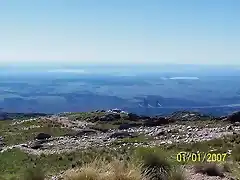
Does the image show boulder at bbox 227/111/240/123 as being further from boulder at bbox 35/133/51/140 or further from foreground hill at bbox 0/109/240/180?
boulder at bbox 35/133/51/140

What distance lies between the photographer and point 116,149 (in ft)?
79.2

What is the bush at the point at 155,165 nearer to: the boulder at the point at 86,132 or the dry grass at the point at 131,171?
the dry grass at the point at 131,171

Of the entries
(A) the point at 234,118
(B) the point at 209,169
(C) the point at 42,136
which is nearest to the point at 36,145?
(C) the point at 42,136

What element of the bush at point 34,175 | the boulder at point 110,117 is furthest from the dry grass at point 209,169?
the boulder at point 110,117

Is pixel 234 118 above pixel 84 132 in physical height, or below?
above

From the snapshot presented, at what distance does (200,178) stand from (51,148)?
17780mm

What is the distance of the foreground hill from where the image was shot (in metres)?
13.8

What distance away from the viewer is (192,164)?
15.6 meters

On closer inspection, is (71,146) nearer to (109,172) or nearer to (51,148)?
(51,148)

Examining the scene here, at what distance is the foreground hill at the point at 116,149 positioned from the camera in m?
13.8

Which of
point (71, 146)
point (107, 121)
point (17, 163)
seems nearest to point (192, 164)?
point (17, 163)

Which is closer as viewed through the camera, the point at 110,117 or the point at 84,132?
the point at 84,132

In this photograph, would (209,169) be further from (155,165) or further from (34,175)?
(34,175)
